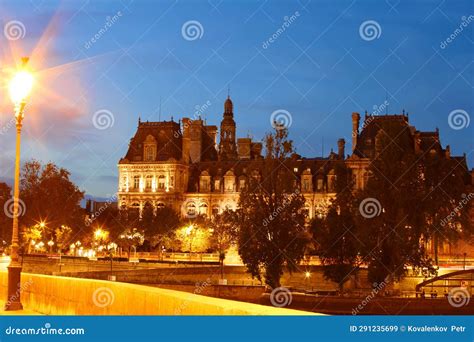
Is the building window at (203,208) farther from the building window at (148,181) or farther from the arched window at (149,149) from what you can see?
the arched window at (149,149)

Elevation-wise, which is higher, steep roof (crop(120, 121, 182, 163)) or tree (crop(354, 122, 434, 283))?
steep roof (crop(120, 121, 182, 163))

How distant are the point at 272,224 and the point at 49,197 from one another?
3296cm

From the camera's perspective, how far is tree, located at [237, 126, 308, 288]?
45.7m

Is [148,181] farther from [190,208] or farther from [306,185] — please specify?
[306,185]

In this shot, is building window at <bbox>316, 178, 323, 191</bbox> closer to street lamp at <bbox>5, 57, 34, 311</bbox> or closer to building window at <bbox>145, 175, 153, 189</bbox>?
building window at <bbox>145, 175, 153, 189</bbox>

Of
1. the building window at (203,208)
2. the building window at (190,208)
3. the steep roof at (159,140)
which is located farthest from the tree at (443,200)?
the steep roof at (159,140)

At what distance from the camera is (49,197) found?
237ft

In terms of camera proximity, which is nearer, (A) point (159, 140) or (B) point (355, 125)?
(B) point (355, 125)

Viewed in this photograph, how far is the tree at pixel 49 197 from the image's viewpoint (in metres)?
72.1

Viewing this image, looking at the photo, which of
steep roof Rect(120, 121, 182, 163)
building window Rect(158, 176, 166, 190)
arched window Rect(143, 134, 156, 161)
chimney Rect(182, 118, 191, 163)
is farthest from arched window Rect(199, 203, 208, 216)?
arched window Rect(143, 134, 156, 161)

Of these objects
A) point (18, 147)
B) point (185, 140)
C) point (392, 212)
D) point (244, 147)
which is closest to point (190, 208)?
point (185, 140)

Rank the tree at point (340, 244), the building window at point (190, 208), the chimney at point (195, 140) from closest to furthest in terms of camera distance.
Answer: the tree at point (340, 244) < the building window at point (190, 208) < the chimney at point (195, 140)

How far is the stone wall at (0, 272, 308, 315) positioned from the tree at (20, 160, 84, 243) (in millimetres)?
52809

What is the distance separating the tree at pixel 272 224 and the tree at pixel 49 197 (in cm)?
3021
